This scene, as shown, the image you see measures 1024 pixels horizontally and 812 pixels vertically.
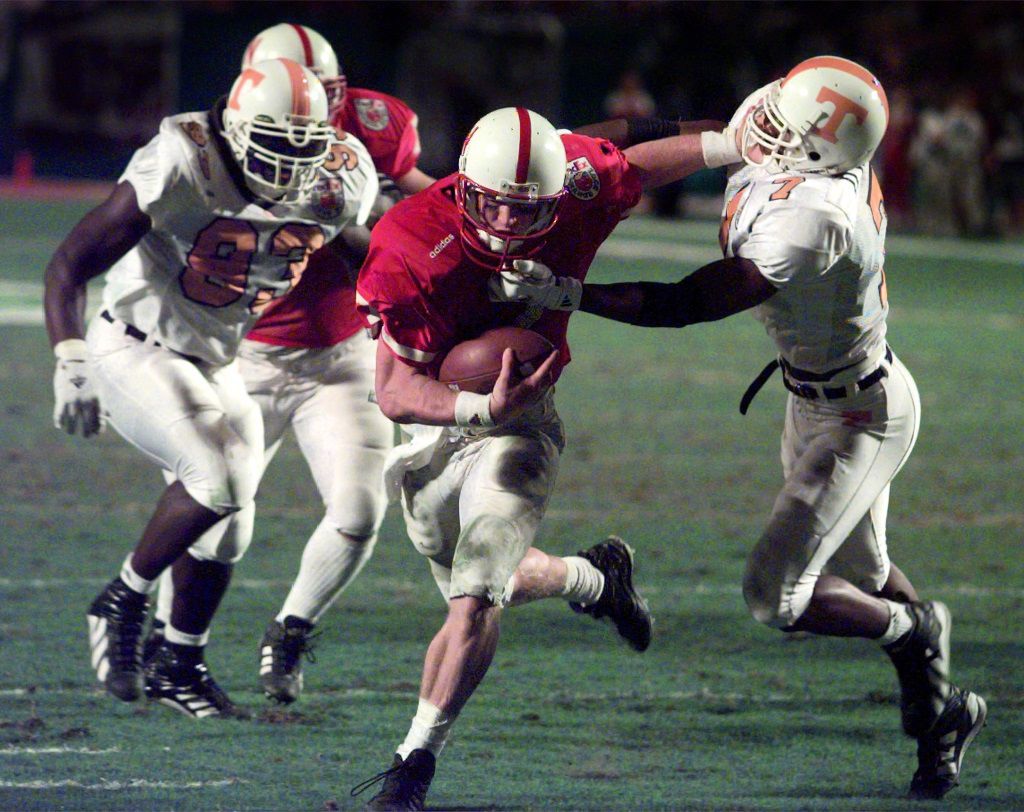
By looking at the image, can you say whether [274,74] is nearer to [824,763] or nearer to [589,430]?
[824,763]

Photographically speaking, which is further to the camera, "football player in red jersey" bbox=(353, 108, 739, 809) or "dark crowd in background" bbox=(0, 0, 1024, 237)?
"dark crowd in background" bbox=(0, 0, 1024, 237)

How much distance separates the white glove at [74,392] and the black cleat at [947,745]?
212 centimetres

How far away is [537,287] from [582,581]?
877mm

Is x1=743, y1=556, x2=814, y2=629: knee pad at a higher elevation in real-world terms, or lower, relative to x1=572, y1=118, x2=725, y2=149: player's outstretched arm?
lower

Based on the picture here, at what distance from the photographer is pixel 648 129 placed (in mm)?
4039

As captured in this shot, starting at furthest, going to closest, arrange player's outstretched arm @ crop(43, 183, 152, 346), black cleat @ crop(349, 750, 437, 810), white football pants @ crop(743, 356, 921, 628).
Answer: player's outstretched arm @ crop(43, 183, 152, 346)
white football pants @ crop(743, 356, 921, 628)
black cleat @ crop(349, 750, 437, 810)

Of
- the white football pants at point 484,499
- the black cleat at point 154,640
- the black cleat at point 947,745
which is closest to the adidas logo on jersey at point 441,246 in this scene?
the white football pants at point 484,499

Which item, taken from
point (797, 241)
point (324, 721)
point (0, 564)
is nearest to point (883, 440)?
point (797, 241)

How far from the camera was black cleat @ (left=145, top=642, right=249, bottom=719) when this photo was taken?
4012 millimetres

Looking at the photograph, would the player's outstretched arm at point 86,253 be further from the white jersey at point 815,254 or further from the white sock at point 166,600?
the white jersey at point 815,254

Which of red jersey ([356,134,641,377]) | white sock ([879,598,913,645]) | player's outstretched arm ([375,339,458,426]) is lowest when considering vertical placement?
white sock ([879,598,913,645])

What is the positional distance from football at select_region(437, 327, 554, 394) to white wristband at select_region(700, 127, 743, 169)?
74 centimetres

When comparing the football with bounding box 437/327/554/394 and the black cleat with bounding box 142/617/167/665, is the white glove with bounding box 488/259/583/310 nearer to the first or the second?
the football with bounding box 437/327/554/394

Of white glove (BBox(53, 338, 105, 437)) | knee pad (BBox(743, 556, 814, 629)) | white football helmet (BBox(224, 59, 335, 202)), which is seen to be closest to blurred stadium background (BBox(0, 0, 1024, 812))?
knee pad (BBox(743, 556, 814, 629))
